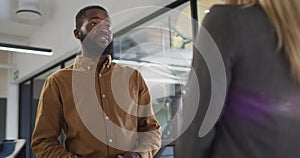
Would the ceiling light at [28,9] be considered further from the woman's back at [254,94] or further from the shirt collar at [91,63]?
the woman's back at [254,94]

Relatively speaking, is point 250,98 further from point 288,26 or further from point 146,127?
point 146,127

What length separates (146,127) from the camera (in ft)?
4.77

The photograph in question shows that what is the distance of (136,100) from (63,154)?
0.37m

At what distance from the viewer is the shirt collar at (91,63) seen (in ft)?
4.89

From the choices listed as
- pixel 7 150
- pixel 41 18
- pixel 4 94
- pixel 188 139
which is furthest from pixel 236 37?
pixel 4 94

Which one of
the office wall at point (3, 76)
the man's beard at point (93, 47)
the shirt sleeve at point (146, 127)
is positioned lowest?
the shirt sleeve at point (146, 127)

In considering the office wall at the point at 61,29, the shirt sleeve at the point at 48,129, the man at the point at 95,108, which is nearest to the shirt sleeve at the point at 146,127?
the man at the point at 95,108

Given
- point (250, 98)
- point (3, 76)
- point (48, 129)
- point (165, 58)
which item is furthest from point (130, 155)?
point (3, 76)

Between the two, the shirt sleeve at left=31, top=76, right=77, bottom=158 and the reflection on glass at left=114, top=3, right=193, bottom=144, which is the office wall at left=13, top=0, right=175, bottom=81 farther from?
the shirt sleeve at left=31, top=76, right=77, bottom=158

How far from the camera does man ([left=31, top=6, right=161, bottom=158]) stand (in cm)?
134

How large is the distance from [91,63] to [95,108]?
0.21 meters

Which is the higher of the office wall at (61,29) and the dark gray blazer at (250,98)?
the office wall at (61,29)

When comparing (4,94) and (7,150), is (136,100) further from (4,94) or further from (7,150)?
(4,94)

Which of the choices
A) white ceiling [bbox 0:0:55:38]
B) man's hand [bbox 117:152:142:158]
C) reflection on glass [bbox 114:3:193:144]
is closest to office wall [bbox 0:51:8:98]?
white ceiling [bbox 0:0:55:38]
